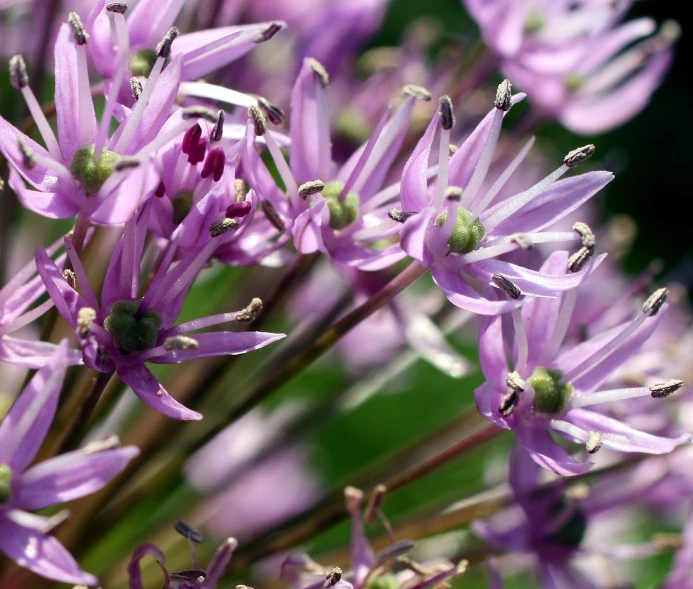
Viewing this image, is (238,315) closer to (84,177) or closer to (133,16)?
(84,177)

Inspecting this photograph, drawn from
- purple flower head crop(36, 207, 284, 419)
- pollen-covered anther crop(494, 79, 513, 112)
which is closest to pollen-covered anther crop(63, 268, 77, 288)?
purple flower head crop(36, 207, 284, 419)

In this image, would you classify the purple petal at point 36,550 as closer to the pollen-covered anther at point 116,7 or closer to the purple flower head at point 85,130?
the purple flower head at point 85,130

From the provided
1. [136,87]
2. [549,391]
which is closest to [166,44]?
[136,87]

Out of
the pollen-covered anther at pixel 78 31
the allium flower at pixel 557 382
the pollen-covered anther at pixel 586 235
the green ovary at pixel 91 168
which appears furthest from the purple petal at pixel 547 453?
the pollen-covered anther at pixel 78 31

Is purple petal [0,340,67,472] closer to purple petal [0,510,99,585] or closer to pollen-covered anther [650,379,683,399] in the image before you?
purple petal [0,510,99,585]

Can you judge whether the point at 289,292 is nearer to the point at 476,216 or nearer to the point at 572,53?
the point at 476,216

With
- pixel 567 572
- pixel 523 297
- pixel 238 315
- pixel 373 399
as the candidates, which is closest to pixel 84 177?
pixel 238 315
